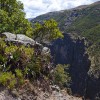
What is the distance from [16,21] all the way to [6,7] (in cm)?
227

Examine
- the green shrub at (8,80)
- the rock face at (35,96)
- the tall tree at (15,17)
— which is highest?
the tall tree at (15,17)

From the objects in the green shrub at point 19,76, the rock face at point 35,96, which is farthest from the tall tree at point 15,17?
the green shrub at point 19,76

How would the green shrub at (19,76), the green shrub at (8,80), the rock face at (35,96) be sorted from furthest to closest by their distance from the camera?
the green shrub at (19,76)
the green shrub at (8,80)
the rock face at (35,96)

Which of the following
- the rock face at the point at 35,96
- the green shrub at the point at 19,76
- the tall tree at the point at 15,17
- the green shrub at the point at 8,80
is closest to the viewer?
the rock face at the point at 35,96

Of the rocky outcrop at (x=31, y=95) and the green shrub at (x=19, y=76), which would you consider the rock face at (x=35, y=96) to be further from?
the green shrub at (x=19, y=76)

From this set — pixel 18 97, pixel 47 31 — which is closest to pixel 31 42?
pixel 18 97

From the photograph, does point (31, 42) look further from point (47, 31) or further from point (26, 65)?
point (47, 31)

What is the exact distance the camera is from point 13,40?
766 inches

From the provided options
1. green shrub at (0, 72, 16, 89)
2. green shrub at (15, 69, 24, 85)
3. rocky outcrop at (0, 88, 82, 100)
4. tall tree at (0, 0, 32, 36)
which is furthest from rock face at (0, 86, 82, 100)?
tall tree at (0, 0, 32, 36)

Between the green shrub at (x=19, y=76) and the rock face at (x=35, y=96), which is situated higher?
the green shrub at (x=19, y=76)

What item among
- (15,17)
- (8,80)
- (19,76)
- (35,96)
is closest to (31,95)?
(35,96)

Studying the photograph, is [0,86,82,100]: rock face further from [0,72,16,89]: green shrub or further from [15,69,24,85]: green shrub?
[15,69,24,85]: green shrub

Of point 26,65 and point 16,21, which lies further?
point 16,21

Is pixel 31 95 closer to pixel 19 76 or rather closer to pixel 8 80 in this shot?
pixel 19 76
